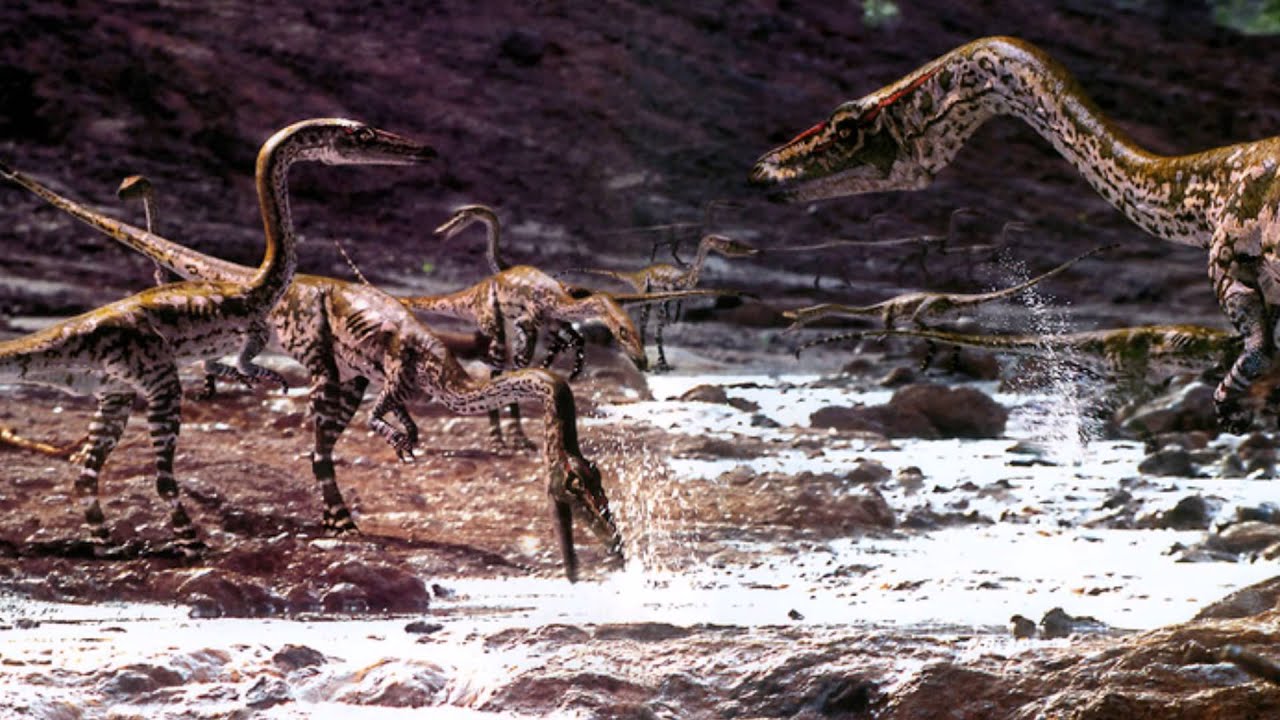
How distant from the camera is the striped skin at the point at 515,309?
6008mm

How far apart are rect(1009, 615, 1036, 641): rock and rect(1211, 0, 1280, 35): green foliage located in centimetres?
945

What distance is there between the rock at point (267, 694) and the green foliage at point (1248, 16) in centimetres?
1050

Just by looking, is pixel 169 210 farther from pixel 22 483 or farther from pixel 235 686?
pixel 235 686

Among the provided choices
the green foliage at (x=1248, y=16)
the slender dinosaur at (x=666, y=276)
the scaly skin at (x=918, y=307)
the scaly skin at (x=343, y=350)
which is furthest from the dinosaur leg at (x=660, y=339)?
the green foliage at (x=1248, y=16)

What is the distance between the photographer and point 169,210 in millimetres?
8727

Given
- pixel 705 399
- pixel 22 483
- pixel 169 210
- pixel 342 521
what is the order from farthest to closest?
pixel 169 210 < pixel 705 399 < pixel 22 483 < pixel 342 521

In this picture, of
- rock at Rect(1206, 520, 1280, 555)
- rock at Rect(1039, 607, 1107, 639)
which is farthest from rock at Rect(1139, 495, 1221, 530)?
rock at Rect(1039, 607, 1107, 639)

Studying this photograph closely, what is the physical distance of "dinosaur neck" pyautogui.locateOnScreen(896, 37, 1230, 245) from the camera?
311cm

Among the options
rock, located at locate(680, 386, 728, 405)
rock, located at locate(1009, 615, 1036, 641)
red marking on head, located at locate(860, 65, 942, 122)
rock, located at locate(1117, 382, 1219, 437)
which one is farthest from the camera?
rock, located at locate(680, 386, 728, 405)

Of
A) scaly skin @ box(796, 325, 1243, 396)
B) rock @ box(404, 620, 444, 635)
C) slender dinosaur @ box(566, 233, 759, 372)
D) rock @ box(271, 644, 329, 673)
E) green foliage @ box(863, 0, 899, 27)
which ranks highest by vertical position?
green foliage @ box(863, 0, 899, 27)

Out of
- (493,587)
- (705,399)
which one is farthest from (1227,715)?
(705,399)

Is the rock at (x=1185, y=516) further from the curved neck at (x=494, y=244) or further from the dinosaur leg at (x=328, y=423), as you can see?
the curved neck at (x=494, y=244)

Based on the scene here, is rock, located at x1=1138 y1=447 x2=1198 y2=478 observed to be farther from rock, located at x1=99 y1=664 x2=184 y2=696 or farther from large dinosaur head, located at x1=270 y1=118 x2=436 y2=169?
rock, located at x1=99 y1=664 x2=184 y2=696

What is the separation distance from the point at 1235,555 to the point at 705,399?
289cm
